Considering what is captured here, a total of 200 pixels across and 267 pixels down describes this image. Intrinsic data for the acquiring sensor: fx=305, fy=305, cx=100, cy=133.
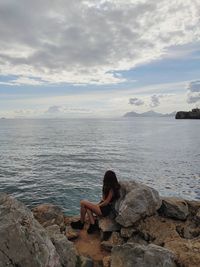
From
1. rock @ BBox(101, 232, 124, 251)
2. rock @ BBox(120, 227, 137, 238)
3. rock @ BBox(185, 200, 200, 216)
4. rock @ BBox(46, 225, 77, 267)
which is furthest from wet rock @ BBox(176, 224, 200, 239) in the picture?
rock @ BBox(46, 225, 77, 267)

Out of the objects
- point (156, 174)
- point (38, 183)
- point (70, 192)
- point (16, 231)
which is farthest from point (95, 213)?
point (156, 174)

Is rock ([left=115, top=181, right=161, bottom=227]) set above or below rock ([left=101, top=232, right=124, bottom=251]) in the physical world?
above

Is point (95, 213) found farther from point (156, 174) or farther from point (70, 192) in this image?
point (156, 174)

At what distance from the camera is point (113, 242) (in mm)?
11906

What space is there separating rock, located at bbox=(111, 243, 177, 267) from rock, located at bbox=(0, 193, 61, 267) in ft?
6.06

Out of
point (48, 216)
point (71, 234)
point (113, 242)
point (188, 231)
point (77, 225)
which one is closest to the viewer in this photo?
point (113, 242)

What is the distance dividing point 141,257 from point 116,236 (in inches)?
143

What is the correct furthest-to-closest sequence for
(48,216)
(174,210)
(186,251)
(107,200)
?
(48,216) < (174,210) < (107,200) < (186,251)

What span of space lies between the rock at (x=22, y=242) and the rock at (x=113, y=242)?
12.2 ft

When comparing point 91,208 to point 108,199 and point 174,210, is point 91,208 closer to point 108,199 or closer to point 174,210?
point 108,199

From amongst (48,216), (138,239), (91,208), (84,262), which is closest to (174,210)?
(138,239)

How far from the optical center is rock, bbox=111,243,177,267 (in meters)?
8.58

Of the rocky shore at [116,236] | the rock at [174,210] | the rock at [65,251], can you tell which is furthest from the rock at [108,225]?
the rock at [65,251]

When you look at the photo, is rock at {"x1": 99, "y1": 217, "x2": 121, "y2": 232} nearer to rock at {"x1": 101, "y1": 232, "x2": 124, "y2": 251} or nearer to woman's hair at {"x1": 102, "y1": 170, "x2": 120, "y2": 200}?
rock at {"x1": 101, "y1": 232, "x2": 124, "y2": 251}
